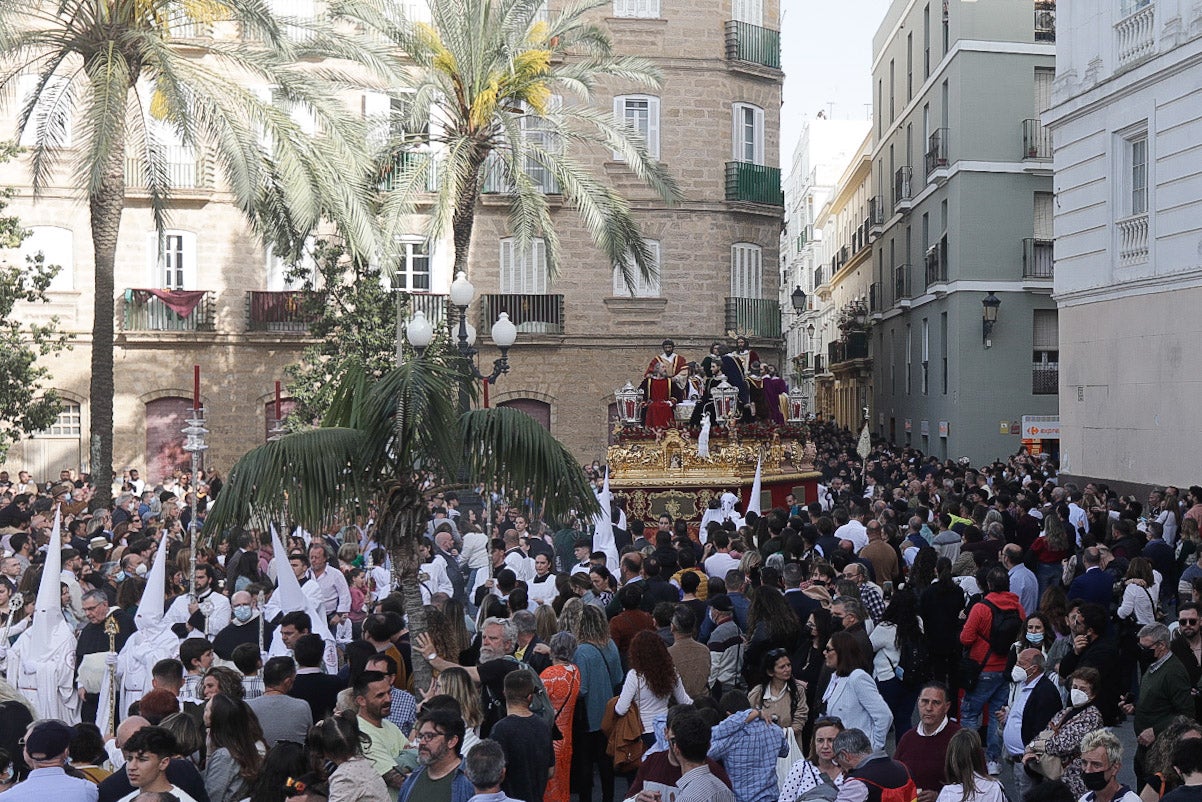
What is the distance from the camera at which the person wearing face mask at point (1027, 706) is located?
8.39 m

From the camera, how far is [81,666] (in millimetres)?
9758

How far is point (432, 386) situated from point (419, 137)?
689 inches

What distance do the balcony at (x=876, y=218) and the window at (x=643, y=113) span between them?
15.6 meters

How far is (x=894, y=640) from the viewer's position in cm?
962

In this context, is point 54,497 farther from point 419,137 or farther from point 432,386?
point 432,386

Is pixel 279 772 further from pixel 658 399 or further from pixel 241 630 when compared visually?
pixel 658 399

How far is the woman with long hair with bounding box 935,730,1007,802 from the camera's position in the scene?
6266 millimetres

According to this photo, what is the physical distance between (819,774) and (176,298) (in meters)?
→ 27.3

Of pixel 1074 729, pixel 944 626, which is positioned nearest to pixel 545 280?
pixel 944 626

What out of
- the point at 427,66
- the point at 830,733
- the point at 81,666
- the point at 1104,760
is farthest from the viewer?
the point at 427,66

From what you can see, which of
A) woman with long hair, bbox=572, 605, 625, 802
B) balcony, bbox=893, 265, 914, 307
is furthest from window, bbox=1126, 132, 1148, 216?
balcony, bbox=893, 265, 914, 307

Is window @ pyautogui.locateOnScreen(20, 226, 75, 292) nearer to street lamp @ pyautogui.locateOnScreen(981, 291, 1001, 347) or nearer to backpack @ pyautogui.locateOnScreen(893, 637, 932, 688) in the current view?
street lamp @ pyautogui.locateOnScreen(981, 291, 1001, 347)

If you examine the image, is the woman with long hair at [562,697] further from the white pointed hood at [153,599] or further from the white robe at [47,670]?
the white robe at [47,670]

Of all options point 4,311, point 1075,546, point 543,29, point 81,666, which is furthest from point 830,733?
point 543,29
